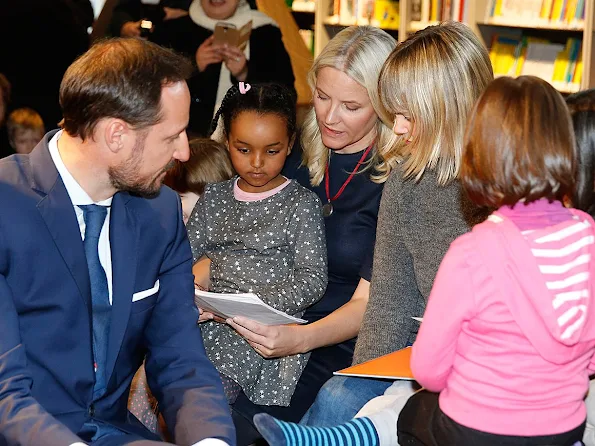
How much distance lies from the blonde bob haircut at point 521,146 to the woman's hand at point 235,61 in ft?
8.68

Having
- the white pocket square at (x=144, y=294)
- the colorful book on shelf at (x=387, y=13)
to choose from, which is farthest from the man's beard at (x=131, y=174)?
the colorful book on shelf at (x=387, y=13)

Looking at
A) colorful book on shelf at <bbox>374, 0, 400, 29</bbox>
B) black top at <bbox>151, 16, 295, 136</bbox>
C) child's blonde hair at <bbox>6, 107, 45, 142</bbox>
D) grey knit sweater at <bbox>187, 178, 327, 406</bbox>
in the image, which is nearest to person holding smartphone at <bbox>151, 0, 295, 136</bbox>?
black top at <bbox>151, 16, 295, 136</bbox>

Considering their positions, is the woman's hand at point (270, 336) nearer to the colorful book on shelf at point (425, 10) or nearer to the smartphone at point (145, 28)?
the smartphone at point (145, 28)

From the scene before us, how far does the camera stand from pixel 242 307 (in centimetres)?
227

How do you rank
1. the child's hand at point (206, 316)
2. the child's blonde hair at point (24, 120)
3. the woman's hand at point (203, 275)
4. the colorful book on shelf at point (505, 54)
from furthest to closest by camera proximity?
the colorful book on shelf at point (505, 54) < the child's blonde hair at point (24, 120) < the woman's hand at point (203, 275) < the child's hand at point (206, 316)

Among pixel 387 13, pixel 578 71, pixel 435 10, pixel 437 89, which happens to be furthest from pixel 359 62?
pixel 387 13

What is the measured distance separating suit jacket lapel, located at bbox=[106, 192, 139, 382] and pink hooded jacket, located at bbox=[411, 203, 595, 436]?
0.61 metres

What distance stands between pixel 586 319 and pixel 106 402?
0.99 m

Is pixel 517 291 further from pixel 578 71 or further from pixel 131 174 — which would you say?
pixel 578 71

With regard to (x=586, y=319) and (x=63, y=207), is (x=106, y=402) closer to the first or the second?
(x=63, y=207)

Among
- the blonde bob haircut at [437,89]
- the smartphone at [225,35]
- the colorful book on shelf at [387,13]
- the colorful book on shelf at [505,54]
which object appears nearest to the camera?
the blonde bob haircut at [437,89]

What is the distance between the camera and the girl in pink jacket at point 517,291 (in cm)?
151

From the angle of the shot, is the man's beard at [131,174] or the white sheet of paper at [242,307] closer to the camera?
the man's beard at [131,174]

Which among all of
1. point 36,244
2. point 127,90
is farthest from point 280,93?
point 36,244
